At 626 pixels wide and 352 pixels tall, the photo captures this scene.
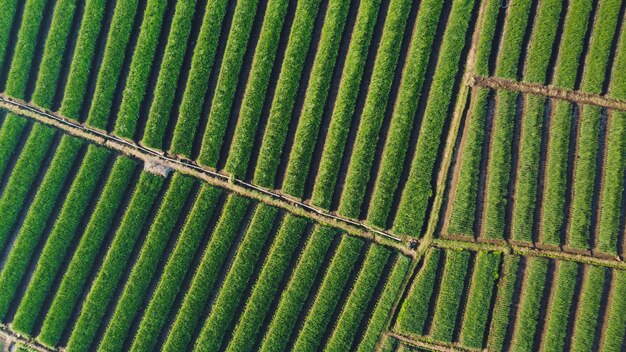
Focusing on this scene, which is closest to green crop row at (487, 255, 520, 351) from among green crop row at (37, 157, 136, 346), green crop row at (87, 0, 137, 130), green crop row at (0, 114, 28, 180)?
green crop row at (37, 157, 136, 346)

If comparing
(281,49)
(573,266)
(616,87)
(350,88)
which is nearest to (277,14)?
(281,49)

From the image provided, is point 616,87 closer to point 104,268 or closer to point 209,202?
point 209,202

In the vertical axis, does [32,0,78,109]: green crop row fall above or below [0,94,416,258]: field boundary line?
above

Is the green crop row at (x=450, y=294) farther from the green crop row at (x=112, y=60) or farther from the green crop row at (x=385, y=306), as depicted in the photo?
the green crop row at (x=112, y=60)

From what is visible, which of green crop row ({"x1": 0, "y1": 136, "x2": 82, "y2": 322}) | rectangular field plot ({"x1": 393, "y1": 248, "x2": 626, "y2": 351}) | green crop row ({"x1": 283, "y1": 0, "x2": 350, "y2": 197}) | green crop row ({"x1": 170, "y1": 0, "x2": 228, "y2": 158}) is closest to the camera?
rectangular field plot ({"x1": 393, "y1": 248, "x2": 626, "y2": 351})

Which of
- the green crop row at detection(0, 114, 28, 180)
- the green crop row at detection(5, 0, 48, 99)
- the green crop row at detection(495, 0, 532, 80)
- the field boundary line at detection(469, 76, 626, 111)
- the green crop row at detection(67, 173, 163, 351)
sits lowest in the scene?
the green crop row at detection(67, 173, 163, 351)

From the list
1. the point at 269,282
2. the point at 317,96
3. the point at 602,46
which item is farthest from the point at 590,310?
the point at 317,96

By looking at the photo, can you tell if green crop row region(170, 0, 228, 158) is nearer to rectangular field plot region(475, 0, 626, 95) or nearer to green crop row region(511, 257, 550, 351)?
rectangular field plot region(475, 0, 626, 95)
